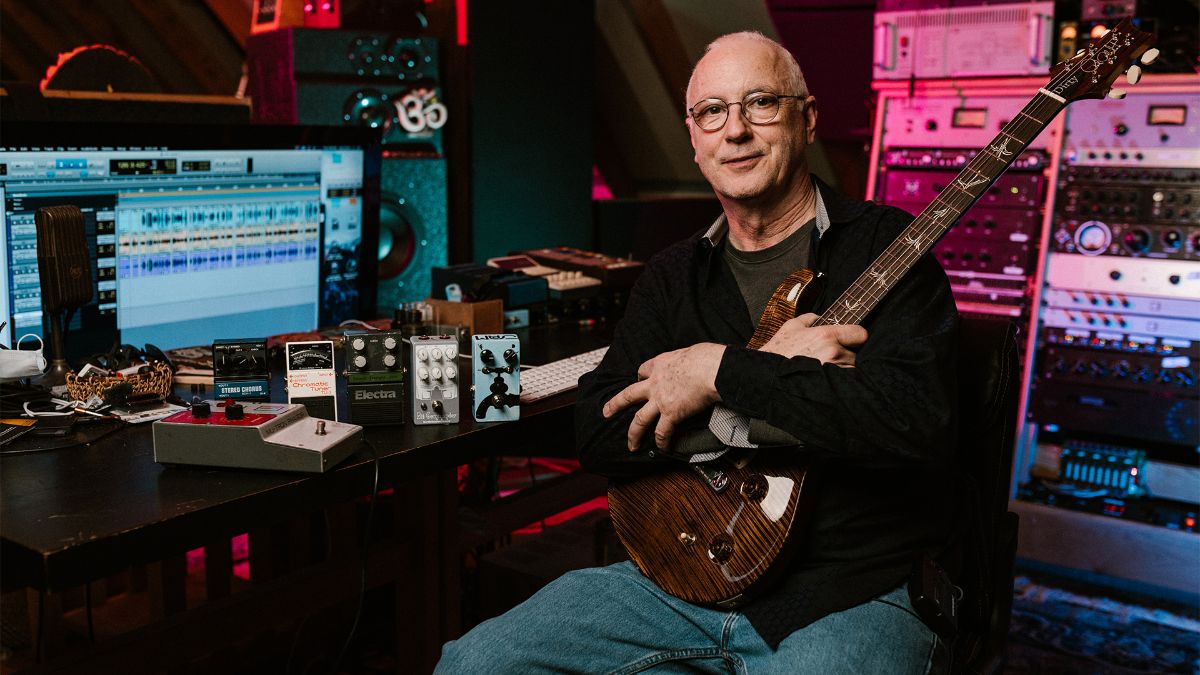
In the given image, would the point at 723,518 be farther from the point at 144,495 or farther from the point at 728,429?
the point at 144,495

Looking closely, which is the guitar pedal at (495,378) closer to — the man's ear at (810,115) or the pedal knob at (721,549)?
the pedal knob at (721,549)

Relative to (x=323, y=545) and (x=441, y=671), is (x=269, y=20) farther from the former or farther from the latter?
(x=441, y=671)

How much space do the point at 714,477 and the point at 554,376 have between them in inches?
21.5

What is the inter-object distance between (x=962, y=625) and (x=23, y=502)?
4.29 feet

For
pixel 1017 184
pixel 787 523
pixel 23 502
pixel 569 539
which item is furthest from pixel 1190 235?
pixel 23 502

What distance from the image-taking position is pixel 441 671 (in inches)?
61.3

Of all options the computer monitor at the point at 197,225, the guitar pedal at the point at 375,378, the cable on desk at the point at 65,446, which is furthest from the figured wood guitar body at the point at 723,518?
the computer monitor at the point at 197,225

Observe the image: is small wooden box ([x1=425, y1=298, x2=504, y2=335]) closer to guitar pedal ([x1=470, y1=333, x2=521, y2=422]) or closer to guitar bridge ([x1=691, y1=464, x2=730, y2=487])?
guitar pedal ([x1=470, y1=333, x2=521, y2=422])

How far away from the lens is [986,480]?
1.59 meters

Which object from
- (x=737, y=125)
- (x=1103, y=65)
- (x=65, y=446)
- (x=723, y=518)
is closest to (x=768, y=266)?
(x=737, y=125)

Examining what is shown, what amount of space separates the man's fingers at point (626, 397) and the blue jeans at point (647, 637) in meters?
0.26

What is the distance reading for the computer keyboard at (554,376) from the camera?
6.22 ft

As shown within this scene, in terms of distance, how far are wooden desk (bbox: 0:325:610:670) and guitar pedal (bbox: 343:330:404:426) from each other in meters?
0.03

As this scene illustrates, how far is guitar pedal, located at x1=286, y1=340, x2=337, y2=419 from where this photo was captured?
1.64m
